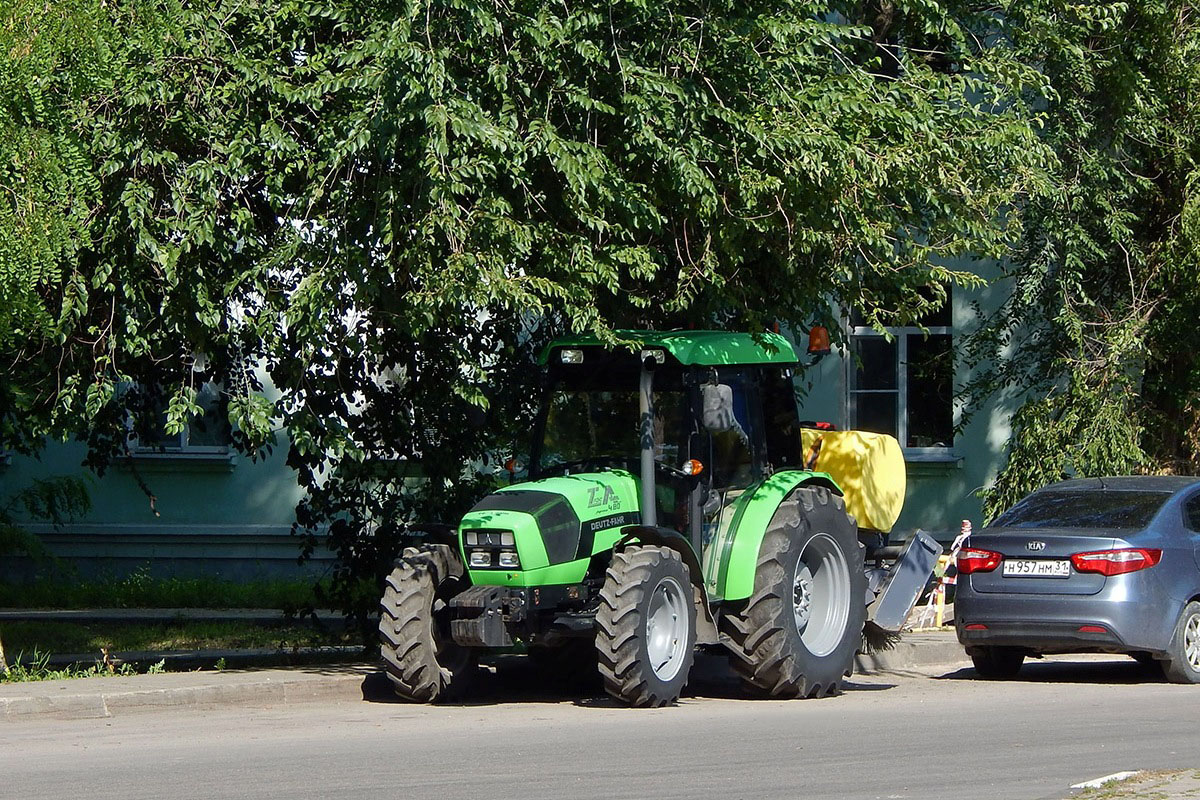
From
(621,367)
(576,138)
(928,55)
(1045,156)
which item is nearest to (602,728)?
(621,367)

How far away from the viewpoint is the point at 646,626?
10133mm

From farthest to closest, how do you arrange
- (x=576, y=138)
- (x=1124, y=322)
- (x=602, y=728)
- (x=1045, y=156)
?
(x=1124, y=322) < (x=1045, y=156) < (x=576, y=138) < (x=602, y=728)

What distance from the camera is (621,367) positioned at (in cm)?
1126

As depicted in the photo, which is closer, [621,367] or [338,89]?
[338,89]

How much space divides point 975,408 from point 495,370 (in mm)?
8148

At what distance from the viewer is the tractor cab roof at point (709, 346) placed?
11086mm

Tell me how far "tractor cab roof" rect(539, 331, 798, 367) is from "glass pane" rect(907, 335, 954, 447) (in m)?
9.62

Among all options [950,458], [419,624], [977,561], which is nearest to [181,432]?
[419,624]

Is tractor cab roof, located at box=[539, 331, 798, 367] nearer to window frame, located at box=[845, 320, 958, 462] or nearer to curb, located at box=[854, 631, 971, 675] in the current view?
curb, located at box=[854, 631, 971, 675]

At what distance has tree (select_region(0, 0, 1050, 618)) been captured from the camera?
10188 mm

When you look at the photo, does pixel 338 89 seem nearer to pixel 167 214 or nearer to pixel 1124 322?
pixel 167 214

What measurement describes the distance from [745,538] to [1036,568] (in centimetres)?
276

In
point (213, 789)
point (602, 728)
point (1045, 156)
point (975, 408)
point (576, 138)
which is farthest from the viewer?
point (975, 408)

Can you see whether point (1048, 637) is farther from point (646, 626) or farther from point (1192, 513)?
point (646, 626)
